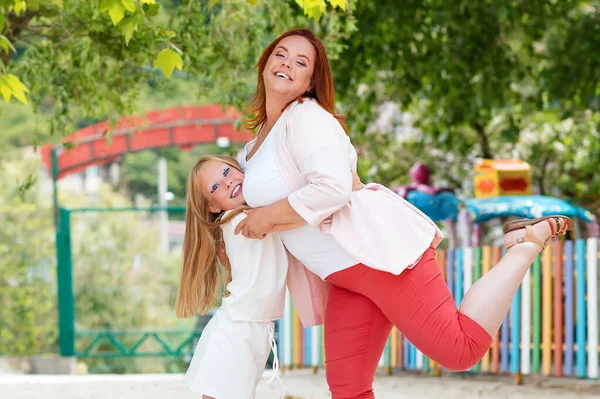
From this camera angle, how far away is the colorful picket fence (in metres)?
6.30

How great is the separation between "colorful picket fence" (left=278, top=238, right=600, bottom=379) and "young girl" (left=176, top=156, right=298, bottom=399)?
366 centimetres

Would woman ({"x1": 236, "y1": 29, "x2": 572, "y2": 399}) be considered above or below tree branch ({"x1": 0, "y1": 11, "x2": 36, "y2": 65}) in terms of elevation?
below

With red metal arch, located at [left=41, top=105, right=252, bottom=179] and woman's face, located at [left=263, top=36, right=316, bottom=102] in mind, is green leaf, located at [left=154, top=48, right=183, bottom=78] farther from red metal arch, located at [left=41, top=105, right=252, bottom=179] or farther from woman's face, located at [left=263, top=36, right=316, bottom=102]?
red metal arch, located at [left=41, top=105, right=252, bottom=179]

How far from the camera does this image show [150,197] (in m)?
30.8

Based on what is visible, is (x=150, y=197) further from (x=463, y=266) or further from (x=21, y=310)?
(x=463, y=266)

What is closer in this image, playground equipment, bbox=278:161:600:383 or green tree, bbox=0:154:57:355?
playground equipment, bbox=278:161:600:383

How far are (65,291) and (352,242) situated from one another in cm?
645

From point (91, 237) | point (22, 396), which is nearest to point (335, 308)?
point (22, 396)

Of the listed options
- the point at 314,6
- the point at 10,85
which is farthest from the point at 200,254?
the point at 314,6

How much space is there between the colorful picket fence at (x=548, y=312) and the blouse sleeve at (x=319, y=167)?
382 cm

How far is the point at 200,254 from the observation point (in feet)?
10.6

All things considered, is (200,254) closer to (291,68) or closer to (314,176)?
(314,176)

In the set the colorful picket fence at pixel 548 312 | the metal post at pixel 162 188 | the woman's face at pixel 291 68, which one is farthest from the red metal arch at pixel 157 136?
the metal post at pixel 162 188

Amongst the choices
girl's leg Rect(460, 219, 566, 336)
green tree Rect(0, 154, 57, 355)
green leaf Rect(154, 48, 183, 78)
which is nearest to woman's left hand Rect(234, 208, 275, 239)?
girl's leg Rect(460, 219, 566, 336)
